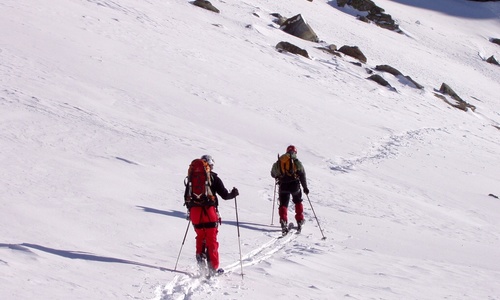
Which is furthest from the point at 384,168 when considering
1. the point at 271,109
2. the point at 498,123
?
the point at 498,123

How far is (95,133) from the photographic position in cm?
1388

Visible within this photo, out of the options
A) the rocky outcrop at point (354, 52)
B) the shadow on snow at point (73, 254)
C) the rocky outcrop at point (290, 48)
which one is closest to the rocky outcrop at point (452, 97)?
the rocky outcrop at point (354, 52)

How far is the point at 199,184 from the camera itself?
7043 mm

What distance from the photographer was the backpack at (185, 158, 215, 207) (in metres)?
7.04

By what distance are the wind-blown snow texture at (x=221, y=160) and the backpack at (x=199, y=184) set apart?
1.76ft

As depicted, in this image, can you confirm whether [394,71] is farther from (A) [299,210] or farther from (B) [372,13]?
(A) [299,210]

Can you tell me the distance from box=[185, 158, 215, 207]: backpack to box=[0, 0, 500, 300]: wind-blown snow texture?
0.54 metres

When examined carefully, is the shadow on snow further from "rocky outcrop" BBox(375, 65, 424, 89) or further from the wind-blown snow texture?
"rocky outcrop" BBox(375, 65, 424, 89)

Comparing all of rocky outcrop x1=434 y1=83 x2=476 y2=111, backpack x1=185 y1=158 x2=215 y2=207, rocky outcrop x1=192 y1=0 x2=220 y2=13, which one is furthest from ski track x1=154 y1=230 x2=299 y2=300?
rocky outcrop x1=192 y1=0 x2=220 y2=13

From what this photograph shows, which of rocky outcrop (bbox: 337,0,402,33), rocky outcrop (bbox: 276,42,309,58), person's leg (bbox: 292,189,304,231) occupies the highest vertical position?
rocky outcrop (bbox: 337,0,402,33)

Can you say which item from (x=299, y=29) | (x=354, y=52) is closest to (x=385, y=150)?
(x=354, y=52)

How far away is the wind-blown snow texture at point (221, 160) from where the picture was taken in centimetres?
707

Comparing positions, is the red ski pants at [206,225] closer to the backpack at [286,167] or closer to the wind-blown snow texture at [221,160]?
the wind-blown snow texture at [221,160]

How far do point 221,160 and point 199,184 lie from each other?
7.56 metres
